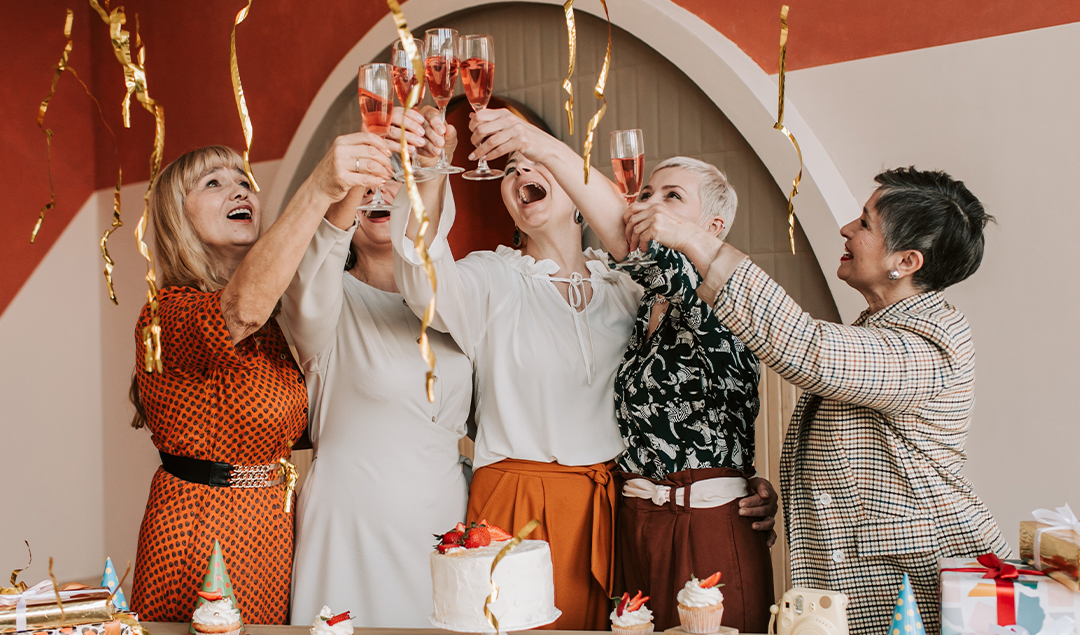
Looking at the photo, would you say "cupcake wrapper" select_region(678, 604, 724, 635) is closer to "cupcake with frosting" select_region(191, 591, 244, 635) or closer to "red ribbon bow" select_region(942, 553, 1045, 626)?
"red ribbon bow" select_region(942, 553, 1045, 626)

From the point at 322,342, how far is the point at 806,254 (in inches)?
58.4

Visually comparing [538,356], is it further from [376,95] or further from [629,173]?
[376,95]

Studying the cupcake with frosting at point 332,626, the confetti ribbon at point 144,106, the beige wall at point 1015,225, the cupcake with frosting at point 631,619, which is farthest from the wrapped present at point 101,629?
the beige wall at point 1015,225

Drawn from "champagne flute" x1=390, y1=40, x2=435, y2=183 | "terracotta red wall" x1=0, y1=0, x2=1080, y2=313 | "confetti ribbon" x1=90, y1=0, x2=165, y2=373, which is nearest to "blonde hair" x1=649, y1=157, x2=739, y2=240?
"champagne flute" x1=390, y1=40, x2=435, y2=183

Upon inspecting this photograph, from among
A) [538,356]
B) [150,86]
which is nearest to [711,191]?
[538,356]

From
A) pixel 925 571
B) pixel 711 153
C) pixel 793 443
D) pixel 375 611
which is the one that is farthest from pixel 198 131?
pixel 925 571

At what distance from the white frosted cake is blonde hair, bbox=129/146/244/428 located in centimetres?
91

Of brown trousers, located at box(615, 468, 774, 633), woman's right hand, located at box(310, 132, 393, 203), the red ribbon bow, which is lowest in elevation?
brown trousers, located at box(615, 468, 774, 633)

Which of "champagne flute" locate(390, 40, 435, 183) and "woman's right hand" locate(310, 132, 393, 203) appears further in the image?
"woman's right hand" locate(310, 132, 393, 203)

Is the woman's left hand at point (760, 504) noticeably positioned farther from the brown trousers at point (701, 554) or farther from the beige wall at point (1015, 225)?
the beige wall at point (1015, 225)

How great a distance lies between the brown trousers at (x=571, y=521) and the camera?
6.60 ft

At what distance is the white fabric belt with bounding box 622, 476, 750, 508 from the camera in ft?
6.14

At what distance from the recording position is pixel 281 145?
3947mm

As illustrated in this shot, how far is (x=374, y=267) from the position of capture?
2.26 m
